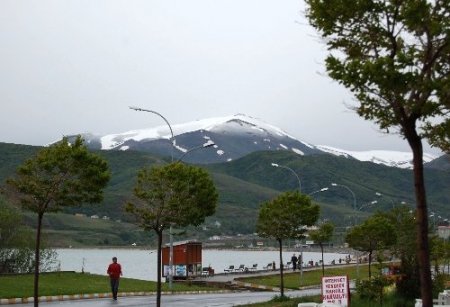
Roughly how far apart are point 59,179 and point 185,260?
125ft

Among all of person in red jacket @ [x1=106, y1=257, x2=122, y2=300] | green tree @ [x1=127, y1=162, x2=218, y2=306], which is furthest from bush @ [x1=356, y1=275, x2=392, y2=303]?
person in red jacket @ [x1=106, y1=257, x2=122, y2=300]

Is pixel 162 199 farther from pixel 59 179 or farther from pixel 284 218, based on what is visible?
pixel 284 218

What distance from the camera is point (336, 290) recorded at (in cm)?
1817

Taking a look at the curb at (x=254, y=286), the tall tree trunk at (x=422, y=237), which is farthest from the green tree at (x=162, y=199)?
the curb at (x=254, y=286)

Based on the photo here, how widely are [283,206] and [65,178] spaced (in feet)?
52.2

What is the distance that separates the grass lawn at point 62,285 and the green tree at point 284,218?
24.8ft

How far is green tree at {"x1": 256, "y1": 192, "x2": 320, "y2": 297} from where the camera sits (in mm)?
35875

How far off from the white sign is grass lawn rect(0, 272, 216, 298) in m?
15.9

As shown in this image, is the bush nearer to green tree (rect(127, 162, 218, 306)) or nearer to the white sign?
the white sign

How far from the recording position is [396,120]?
13.5 metres

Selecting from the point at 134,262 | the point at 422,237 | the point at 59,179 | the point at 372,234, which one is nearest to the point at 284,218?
the point at 59,179

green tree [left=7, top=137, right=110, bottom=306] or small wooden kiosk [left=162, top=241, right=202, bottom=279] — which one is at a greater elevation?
green tree [left=7, top=137, right=110, bottom=306]

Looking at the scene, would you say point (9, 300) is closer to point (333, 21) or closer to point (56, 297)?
point (56, 297)

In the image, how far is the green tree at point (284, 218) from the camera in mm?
35875
